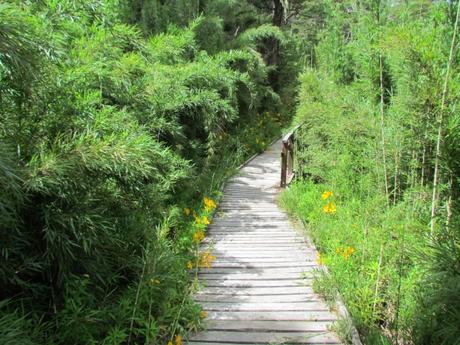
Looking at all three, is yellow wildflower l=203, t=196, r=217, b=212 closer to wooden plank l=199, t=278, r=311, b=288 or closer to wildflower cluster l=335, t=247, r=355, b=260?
wooden plank l=199, t=278, r=311, b=288

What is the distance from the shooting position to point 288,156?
24.1 feet

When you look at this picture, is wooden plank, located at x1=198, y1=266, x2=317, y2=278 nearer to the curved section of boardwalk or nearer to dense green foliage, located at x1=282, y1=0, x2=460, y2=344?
the curved section of boardwalk

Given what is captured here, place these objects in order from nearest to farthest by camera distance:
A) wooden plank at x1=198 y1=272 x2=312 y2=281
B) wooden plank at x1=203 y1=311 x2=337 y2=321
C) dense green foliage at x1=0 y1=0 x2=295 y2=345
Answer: dense green foliage at x1=0 y1=0 x2=295 y2=345, wooden plank at x1=203 y1=311 x2=337 y2=321, wooden plank at x1=198 y1=272 x2=312 y2=281

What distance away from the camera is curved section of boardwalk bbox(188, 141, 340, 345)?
2.69 metres

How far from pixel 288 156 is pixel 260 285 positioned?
13.8 ft

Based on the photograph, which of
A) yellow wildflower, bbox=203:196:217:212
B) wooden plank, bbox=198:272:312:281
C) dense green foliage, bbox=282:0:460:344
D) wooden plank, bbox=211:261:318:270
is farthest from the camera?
yellow wildflower, bbox=203:196:217:212

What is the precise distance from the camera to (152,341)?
236 centimetres

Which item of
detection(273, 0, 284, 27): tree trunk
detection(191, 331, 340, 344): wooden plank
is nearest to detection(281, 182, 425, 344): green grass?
detection(191, 331, 340, 344): wooden plank

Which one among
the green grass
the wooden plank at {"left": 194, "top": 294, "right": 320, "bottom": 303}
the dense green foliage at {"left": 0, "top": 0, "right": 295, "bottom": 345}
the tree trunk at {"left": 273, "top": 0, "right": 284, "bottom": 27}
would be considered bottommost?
the wooden plank at {"left": 194, "top": 294, "right": 320, "bottom": 303}

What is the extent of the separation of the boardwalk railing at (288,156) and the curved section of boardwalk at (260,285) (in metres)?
1.16

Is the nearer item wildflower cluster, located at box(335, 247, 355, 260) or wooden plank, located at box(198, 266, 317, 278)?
wildflower cluster, located at box(335, 247, 355, 260)

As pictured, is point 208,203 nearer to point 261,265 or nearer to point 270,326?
point 261,265

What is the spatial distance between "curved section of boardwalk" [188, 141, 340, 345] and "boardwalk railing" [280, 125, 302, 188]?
3.80 feet

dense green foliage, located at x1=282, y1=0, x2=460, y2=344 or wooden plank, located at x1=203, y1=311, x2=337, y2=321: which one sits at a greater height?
dense green foliage, located at x1=282, y1=0, x2=460, y2=344
